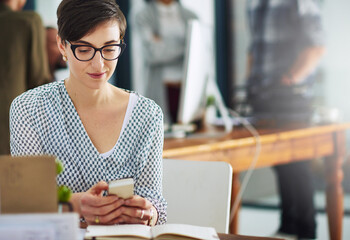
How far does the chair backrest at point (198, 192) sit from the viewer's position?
1.74 metres

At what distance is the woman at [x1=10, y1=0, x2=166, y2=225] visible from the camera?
1.47 meters

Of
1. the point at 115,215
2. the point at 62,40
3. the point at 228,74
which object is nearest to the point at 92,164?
the point at 115,215

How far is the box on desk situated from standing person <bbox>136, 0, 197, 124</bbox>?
13.3ft

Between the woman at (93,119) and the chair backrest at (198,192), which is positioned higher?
the woman at (93,119)

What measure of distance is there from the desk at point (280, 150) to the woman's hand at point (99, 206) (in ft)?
3.07

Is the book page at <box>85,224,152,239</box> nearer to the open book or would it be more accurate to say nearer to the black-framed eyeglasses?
the open book

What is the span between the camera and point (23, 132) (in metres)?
1.51

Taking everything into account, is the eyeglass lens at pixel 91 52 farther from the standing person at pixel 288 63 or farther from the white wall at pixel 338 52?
the white wall at pixel 338 52

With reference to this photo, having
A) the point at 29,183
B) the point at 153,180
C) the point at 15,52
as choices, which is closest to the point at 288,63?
the point at 15,52

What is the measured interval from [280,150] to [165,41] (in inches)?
92.2

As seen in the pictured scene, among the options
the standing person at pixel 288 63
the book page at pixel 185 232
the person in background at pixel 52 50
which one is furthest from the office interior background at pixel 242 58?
the book page at pixel 185 232

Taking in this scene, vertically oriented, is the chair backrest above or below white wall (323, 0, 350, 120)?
below

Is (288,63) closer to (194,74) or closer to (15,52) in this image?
(194,74)

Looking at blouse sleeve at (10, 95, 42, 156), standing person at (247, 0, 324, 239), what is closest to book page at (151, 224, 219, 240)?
blouse sleeve at (10, 95, 42, 156)
